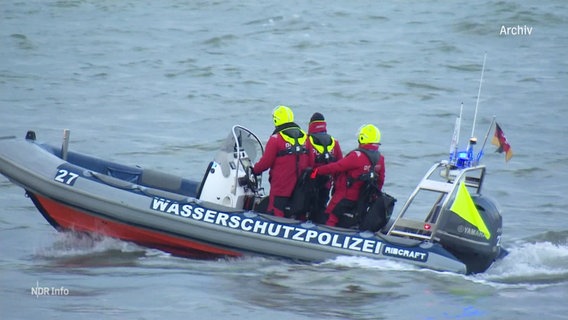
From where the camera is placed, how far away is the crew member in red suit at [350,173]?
392 inches

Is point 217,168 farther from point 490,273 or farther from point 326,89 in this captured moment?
point 326,89

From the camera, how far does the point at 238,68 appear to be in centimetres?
2103

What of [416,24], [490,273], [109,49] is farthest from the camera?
[416,24]

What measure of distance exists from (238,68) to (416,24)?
521 cm

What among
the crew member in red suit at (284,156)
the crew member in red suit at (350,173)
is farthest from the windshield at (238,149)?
the crew member in red suit at (350,173)

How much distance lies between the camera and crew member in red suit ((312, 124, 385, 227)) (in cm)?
995

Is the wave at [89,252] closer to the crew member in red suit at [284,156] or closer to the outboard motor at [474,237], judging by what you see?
the crew member in red suit at [284,156]

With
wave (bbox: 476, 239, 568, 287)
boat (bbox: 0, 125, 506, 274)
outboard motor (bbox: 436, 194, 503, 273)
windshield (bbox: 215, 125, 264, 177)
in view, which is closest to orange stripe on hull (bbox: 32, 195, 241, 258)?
boat (bbox: 0, 125, 506, 274)

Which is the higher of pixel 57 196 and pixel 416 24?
pixel 416 24

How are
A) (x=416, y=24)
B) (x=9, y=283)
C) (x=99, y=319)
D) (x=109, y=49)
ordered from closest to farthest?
(x=99, y=319) → (x=9, y=283) → (x=109, y=49) → (x=416, y=24)

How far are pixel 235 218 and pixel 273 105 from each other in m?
8.27

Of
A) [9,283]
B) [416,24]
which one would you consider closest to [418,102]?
[416,24]

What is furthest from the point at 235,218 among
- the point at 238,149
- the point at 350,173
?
the point at 350,173

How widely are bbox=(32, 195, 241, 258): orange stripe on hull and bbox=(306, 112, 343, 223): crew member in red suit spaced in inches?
37.1
